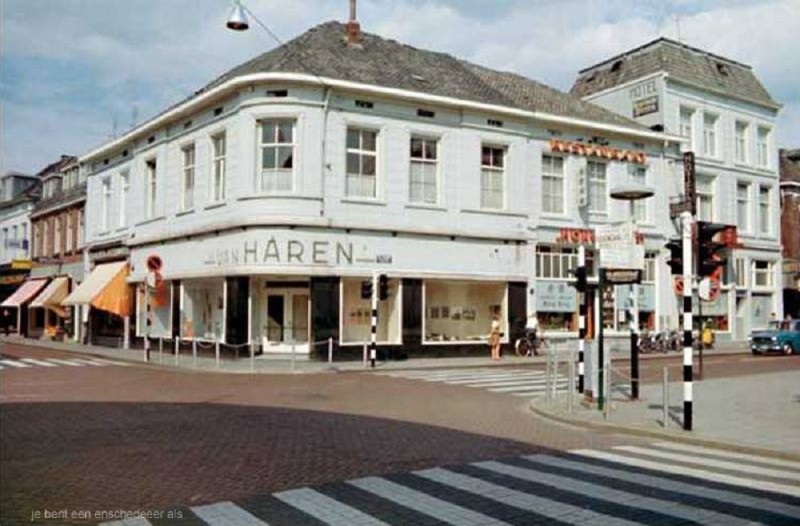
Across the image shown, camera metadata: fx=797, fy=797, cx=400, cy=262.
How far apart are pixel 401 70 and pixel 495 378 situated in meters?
14.8

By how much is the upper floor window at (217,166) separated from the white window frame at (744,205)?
26.3 meters

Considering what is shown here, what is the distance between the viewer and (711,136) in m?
40.2

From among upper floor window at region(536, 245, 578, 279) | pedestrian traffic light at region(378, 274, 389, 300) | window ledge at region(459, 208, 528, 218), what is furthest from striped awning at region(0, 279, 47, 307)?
upper floor window at region(536, 245, 578, 279)

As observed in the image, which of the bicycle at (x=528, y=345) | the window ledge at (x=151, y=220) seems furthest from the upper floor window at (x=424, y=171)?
the window ledge at (x=151, y=220)

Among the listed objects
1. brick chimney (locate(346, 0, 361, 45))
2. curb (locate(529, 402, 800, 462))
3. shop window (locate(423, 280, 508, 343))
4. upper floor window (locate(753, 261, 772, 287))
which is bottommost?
curb (locate(529, 402, 800, 462))

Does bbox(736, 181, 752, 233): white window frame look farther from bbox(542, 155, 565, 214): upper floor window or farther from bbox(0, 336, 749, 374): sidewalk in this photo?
bbox(542, 155, 565, 214): upper floor window

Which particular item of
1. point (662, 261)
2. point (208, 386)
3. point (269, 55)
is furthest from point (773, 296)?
point (208, 386)

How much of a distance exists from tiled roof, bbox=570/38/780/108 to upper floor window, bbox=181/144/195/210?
2200cm

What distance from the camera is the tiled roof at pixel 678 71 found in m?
39.3

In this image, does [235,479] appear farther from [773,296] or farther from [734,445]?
[773,296]

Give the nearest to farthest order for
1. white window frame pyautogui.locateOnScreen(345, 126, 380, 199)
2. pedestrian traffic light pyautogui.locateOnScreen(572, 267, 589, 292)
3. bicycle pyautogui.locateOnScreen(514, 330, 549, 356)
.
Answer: pedestrian traffic light pyautogui.locateOnScreen(572, 267, 589, 292), white window frame pyautogui.locateOnScreen(345, 126, 380, 199), bicycle pyautogui.locateOnScreen(514, 330, 549, 356)

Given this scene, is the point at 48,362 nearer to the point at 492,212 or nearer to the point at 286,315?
the point at 286,315

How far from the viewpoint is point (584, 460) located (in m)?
9.52

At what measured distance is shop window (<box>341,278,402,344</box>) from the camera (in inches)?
1124
